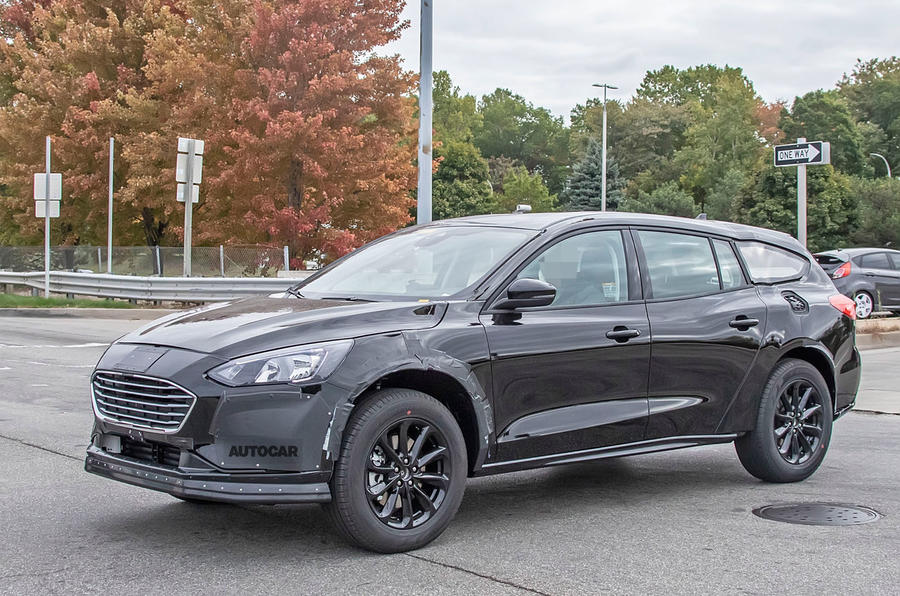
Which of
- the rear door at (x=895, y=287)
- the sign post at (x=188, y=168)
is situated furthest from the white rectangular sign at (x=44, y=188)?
the rear door at (x=895, y=287)

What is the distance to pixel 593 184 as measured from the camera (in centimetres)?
7594

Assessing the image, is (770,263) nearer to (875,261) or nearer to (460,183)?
(875,261)

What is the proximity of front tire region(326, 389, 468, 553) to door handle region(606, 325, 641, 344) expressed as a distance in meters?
1.17

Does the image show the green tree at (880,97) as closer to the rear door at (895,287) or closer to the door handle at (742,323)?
the rear door at (895,287)

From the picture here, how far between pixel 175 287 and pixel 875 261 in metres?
14.9

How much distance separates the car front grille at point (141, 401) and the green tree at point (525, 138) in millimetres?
126064

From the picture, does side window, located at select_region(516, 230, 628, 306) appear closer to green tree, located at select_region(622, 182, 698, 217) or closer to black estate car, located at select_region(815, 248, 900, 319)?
black estate car, located at select_region(815, 248, 900, 319)

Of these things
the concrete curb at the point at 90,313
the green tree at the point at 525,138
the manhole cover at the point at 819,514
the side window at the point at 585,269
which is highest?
the green tree at the point at 525,138

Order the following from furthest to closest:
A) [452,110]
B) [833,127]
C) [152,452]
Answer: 1. [452,110]
2. [833,127]
3. [152,452]

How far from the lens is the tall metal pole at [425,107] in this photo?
17.4 metres

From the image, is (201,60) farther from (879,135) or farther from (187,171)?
(879,135)

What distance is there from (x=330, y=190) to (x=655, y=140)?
244 ft

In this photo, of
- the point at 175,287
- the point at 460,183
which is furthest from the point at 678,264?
the point at 460,183

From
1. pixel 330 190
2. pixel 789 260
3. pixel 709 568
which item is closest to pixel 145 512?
pixel 709 568
